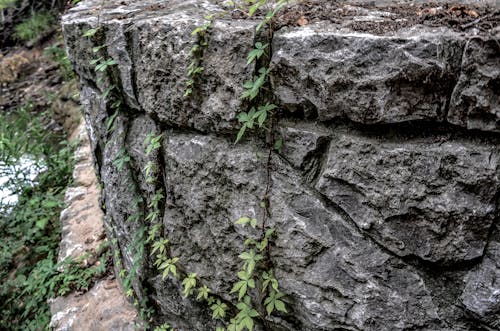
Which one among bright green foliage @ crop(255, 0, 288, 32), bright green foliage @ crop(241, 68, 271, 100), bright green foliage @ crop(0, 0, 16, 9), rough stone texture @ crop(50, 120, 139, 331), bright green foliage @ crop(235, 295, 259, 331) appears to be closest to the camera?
bright green foliage @ crop(255, 0, 288, 32)

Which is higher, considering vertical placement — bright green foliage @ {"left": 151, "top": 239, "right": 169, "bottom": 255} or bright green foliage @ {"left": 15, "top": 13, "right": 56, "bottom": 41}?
bright green foliage @ {"left": 151, "top": 239, "right": 169, "bottom": 255}

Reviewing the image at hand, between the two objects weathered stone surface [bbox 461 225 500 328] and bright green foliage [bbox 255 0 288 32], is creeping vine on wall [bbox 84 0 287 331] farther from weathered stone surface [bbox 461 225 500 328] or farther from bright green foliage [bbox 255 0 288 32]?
weathered stone surface [bbox 461 225 500 328]

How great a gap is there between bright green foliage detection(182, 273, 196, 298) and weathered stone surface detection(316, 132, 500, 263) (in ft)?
3.02

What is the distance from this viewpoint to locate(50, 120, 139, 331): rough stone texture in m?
3.02

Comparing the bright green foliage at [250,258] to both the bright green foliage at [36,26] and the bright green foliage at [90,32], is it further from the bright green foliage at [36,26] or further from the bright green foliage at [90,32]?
the bright green foliage at [36,26]

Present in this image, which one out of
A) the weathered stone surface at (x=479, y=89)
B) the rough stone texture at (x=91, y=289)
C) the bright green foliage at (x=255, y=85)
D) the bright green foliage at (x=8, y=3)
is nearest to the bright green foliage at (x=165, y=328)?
the rough stone texture at (x=91, y=289)

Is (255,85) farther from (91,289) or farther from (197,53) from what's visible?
(91,289)

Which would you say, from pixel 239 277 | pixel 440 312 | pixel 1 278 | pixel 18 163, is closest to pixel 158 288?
pixel 239 277

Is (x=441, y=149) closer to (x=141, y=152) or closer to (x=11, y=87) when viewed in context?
(x=141, y=152)

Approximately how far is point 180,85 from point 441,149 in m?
1.17

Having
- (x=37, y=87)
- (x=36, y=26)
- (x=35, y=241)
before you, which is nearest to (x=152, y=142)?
(x=35, y=241)

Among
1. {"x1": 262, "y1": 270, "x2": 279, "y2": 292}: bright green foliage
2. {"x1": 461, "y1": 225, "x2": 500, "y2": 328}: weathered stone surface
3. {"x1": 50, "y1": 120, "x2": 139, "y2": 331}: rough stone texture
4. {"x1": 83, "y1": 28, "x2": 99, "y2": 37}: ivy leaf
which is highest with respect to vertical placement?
{"x1": 83, "y1": 28, "x2": 99, "y2": 37}: ivy leaf

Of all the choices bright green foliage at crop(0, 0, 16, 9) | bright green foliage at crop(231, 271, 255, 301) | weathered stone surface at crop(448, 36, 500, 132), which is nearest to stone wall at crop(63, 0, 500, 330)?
weathered stone surface at crop(448, 36, 500, 132)

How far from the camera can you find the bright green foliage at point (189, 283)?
215 cm
